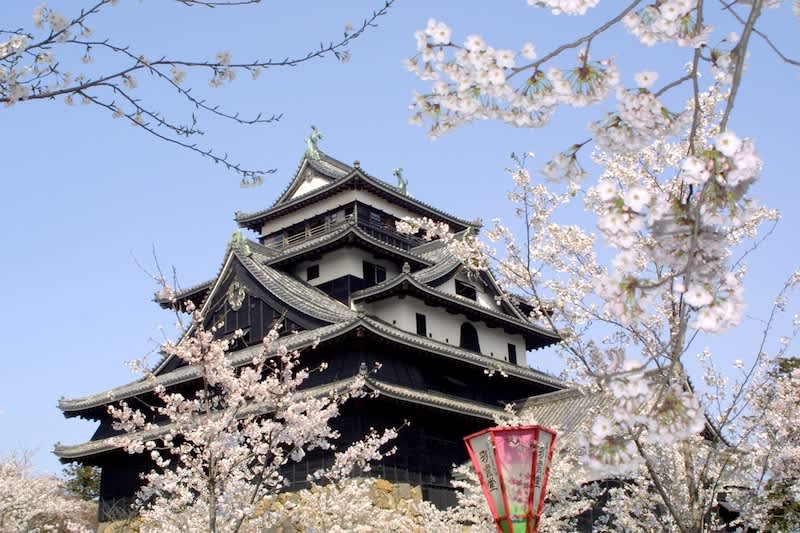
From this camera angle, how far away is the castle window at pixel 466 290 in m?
26.4

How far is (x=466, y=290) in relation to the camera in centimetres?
2670

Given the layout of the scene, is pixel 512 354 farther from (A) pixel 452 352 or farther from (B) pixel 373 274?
(B) pixel 373 274

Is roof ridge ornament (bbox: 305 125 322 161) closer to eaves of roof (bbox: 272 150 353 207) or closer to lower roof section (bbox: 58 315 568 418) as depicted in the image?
eaves of roof (bbox: 272 150 353 207)

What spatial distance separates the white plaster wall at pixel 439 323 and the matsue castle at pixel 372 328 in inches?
1.9

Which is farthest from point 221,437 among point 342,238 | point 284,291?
point 342,238

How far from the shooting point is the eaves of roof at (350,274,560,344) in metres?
22.5

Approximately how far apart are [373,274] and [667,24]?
22208 mm

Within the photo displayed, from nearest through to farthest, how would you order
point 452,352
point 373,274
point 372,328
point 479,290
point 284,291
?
1. point 372,328
2. point 452,352
3. point 284,291
4. point 373,274
5. point 479,290

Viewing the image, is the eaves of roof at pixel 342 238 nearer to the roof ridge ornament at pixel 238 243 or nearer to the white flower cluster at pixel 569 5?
the roof ridge ornament at pixel 238 243

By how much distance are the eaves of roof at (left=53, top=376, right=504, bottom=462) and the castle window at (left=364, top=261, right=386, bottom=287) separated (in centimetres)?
569

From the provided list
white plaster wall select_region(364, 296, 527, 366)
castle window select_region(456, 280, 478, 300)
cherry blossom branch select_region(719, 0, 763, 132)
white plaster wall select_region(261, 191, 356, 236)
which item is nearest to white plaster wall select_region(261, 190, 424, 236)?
white plaster wall select_region(261, 191, 356, 236)

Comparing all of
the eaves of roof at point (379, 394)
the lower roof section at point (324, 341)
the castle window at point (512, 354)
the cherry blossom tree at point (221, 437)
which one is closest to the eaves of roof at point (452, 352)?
the lower roof section at point (324, 341)

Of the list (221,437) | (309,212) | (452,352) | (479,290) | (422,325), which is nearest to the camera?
(221,437)

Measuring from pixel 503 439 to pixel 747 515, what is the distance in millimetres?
5910
